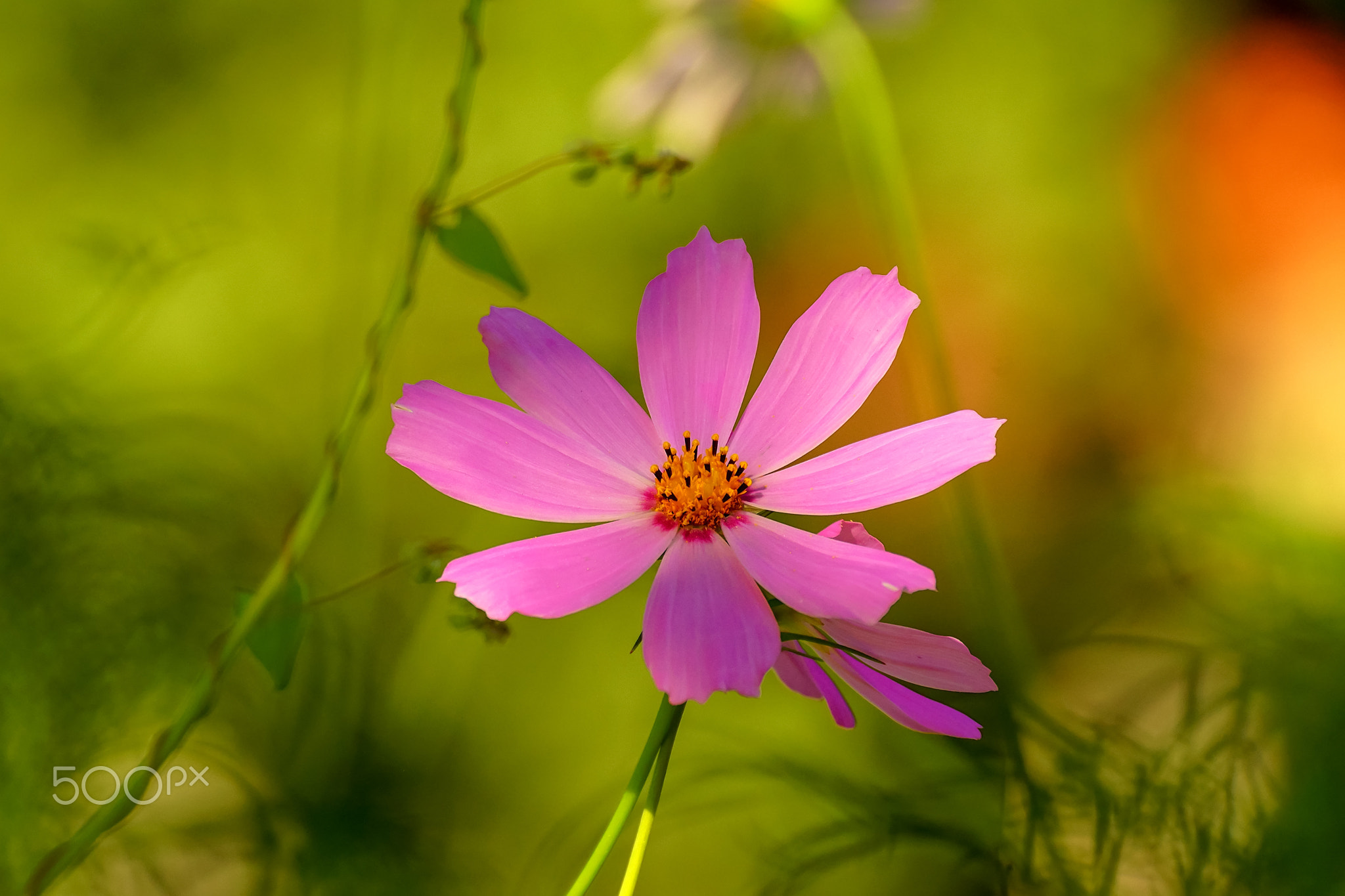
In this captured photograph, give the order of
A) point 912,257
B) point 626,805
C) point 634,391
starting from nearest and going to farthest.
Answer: point 626,805 → point 912,257 → point 634,391

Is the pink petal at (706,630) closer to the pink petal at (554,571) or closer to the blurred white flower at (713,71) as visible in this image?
the pink petal at (554,571)

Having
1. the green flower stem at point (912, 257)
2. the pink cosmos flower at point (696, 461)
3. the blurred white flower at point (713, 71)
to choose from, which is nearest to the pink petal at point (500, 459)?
the pink cosmos flower at point (696, 461)

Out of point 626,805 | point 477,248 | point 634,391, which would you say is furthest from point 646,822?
point 634,391

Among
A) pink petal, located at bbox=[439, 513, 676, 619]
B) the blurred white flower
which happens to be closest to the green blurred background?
pink petal, located at bbox=[439, 513, 676, 619]

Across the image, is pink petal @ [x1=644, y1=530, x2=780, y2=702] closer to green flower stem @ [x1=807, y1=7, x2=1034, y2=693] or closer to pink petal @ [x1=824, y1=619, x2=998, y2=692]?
pink petal @ [x1=824, y1=619, x2=998, y2=692]

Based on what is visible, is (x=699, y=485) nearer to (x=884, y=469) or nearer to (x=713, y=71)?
(x=884, y=469)
